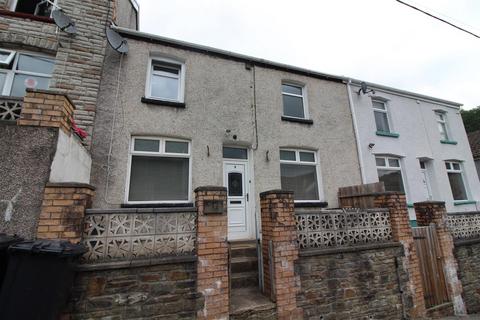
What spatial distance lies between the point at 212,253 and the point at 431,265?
4749 millimetres

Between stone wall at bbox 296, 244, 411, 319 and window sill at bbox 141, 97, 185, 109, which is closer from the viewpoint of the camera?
stone wall at bbox 296, 244, 411, 319

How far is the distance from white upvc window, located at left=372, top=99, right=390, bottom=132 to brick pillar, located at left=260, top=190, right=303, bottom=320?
6.90m

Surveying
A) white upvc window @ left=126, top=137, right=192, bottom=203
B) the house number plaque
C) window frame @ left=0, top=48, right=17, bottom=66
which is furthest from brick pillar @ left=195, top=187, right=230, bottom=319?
window frame @ left=0, top=48, right=17, bottom=66

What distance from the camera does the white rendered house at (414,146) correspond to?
26.2 feet

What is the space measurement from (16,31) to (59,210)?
197 inches

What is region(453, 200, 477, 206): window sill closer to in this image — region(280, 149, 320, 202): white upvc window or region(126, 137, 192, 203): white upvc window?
region(280, 149, 320, 202): white upvc window

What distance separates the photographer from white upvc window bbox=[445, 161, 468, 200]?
9398mm

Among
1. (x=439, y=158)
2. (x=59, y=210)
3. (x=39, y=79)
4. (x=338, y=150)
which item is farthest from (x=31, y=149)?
(x=439, y=158)

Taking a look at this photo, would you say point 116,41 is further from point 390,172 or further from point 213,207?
point 390,172

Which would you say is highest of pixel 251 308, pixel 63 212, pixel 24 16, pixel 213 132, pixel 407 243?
pixel 24 16

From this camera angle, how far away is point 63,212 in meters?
2.74

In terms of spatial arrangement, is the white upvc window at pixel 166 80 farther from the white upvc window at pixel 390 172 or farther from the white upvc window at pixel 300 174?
the white upvc window at pixel 390 172

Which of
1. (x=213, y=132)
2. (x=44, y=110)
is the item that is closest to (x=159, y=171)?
(x=213, y=132)

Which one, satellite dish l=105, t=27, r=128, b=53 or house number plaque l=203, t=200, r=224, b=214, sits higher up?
satellite dish l=105, t=27, r=128, b=53
